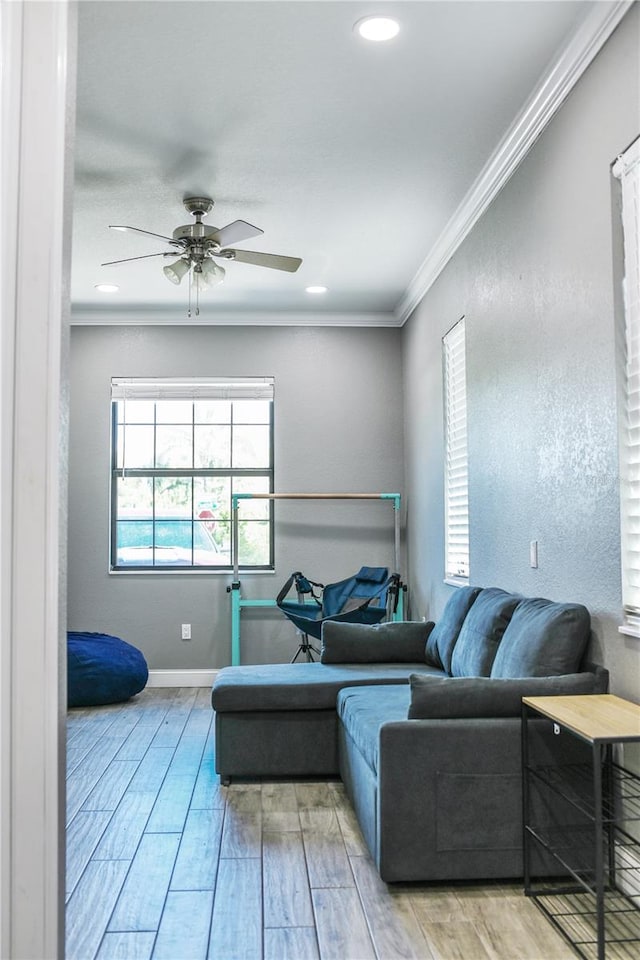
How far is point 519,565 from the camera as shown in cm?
386

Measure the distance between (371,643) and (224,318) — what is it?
3160 millimetres

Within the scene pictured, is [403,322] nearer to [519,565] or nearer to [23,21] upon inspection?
[519,565]

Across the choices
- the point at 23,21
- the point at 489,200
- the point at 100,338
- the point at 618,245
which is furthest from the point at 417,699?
the point at 100,338

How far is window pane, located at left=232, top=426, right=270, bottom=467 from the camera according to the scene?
687 cm

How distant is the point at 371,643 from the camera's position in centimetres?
465

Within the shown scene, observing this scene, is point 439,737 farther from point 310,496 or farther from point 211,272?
point 310,496

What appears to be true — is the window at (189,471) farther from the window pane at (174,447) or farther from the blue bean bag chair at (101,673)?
the blue bean bag chair at (101,673)

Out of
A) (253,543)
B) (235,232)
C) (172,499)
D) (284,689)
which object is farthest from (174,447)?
(284,689)

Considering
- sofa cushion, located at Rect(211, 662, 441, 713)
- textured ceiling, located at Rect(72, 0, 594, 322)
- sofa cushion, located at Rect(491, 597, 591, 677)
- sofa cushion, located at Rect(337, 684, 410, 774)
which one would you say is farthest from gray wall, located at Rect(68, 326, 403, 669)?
sofa cushion, located at Rect(491, 597, 591, 677)

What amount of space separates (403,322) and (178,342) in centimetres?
176

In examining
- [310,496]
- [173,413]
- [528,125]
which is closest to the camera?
[528,125]

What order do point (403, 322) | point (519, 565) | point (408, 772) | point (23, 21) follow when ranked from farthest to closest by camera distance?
point (403, 322), point (519, 565), point (408, 772), point (23, 21)

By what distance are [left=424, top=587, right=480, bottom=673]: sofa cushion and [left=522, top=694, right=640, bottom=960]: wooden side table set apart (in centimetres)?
135

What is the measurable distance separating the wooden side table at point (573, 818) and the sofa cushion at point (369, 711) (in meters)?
0.52
